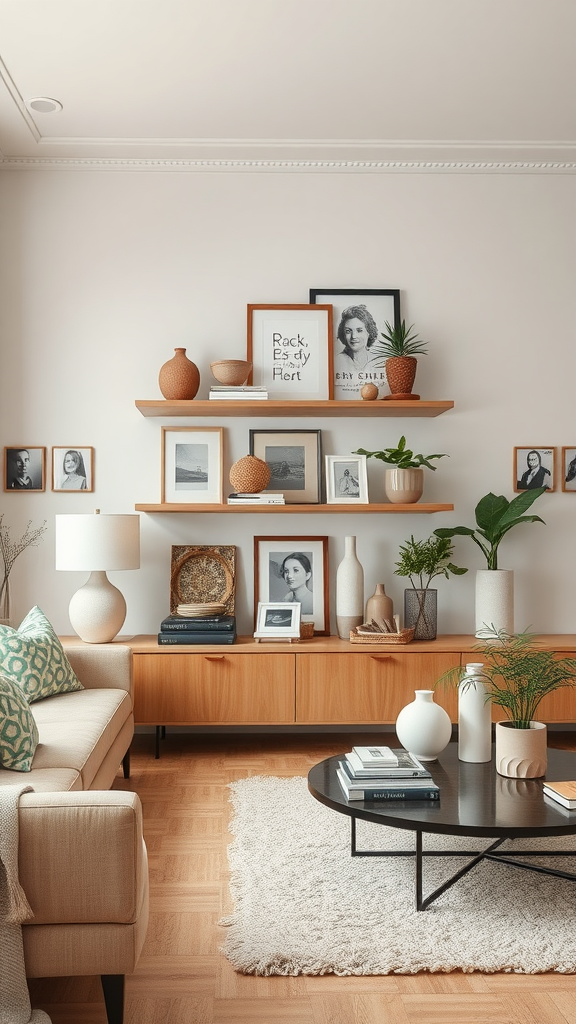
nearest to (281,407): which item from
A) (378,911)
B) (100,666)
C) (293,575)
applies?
(293,575)

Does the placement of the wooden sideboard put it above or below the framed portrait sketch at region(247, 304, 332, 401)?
below

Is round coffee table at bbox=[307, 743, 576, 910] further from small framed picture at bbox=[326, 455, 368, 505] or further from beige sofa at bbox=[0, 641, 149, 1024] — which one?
small framed picture at bbox=[326, 455, 368, 505]

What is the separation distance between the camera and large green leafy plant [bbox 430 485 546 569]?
A: 4324 mm

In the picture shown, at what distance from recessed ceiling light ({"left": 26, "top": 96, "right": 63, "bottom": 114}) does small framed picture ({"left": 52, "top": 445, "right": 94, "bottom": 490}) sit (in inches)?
64.7

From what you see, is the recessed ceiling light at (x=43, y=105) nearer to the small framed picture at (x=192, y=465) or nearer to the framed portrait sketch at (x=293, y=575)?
the small framed picture at (x=192, y=465)

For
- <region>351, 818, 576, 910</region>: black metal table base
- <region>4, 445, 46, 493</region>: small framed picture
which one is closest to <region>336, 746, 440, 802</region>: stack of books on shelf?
<region>351, 818, 576, 910</region>: black metal table base

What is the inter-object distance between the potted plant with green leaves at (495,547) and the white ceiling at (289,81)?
1.85m

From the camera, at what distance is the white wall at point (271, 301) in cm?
460

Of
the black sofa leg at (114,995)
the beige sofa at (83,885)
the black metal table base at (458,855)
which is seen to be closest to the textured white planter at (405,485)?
the black metal table base at (458,855)

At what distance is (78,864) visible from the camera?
182 cm

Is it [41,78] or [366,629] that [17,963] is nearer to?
[366,629]

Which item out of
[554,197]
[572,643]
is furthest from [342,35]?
[572,643]

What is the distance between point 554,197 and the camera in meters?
4.70

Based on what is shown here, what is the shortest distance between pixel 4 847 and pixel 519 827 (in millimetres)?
1308
